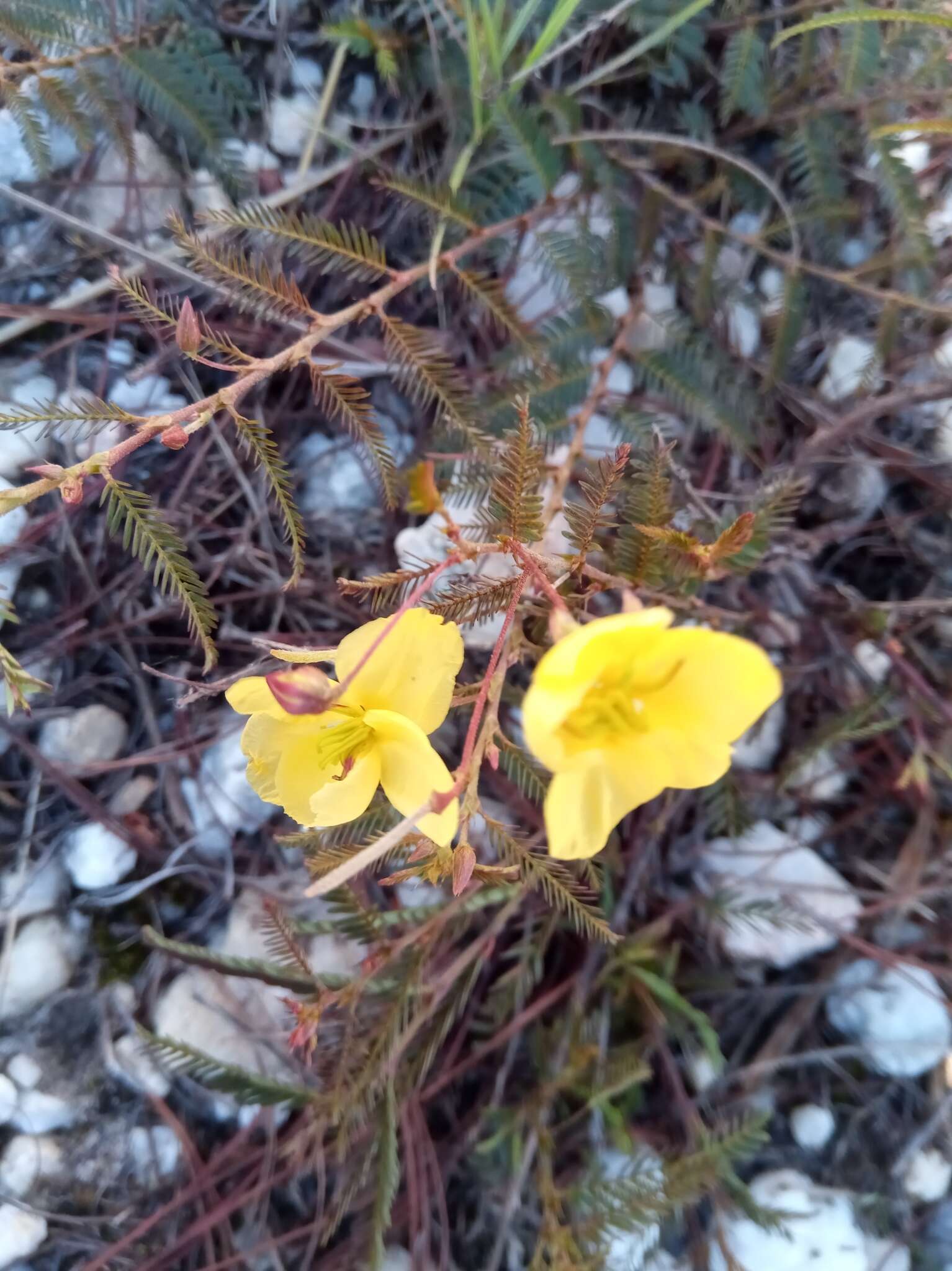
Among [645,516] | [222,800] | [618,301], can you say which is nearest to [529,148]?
[618,301]

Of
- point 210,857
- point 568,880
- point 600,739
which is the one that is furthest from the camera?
point 210,857

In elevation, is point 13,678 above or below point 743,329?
above

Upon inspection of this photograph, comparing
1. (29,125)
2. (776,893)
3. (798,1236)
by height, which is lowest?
(798,1236)

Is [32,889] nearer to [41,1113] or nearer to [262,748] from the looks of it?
[41,1113]

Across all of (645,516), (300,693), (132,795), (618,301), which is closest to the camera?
(300,693)

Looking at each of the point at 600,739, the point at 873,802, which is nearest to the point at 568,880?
the point at 600,739

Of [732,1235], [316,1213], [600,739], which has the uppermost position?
[600,739]

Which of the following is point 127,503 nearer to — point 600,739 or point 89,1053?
point 600,739
